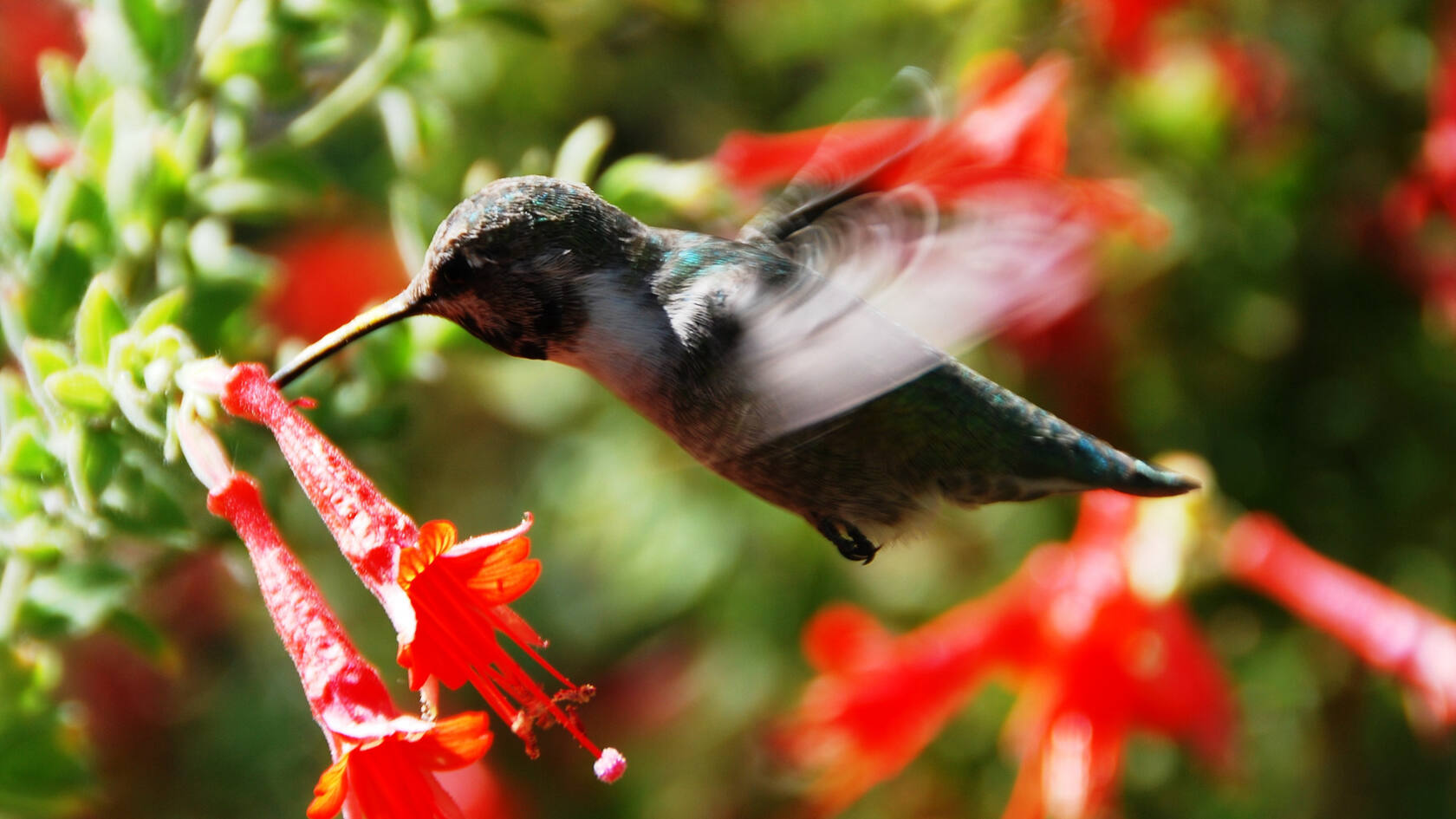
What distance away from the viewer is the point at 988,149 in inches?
79.0

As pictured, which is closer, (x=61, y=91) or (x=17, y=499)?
(x=17, y=499)

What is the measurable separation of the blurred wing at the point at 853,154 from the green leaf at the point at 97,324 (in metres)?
0.60

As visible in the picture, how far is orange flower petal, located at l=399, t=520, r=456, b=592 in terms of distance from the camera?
43.0 inches

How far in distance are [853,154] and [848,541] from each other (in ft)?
1.50

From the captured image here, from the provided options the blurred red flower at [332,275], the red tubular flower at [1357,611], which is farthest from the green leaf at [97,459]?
the red tubular flower at [1357,611]

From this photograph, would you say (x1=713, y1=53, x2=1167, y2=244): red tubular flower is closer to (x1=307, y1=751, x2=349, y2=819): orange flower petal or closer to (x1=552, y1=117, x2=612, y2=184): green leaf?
(x1=552, y1=117, x2=612, y2=184): green leaf

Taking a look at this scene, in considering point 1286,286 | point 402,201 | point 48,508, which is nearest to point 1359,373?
point 1286,286

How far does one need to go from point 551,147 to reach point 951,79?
30.7 inches

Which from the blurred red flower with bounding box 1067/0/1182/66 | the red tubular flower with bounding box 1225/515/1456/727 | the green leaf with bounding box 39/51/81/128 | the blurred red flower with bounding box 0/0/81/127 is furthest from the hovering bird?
the blurred red flower with bounding box 0/0/81/127

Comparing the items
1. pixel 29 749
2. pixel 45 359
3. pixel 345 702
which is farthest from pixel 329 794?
pixel 29 749

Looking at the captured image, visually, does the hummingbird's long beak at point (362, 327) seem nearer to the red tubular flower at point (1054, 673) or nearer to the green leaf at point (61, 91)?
the green leaf at point (61, 91)

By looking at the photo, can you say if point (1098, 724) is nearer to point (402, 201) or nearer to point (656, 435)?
point (656, 435)

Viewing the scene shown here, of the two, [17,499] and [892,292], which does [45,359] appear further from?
[892,292]

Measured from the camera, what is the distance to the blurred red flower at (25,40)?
245 cm
